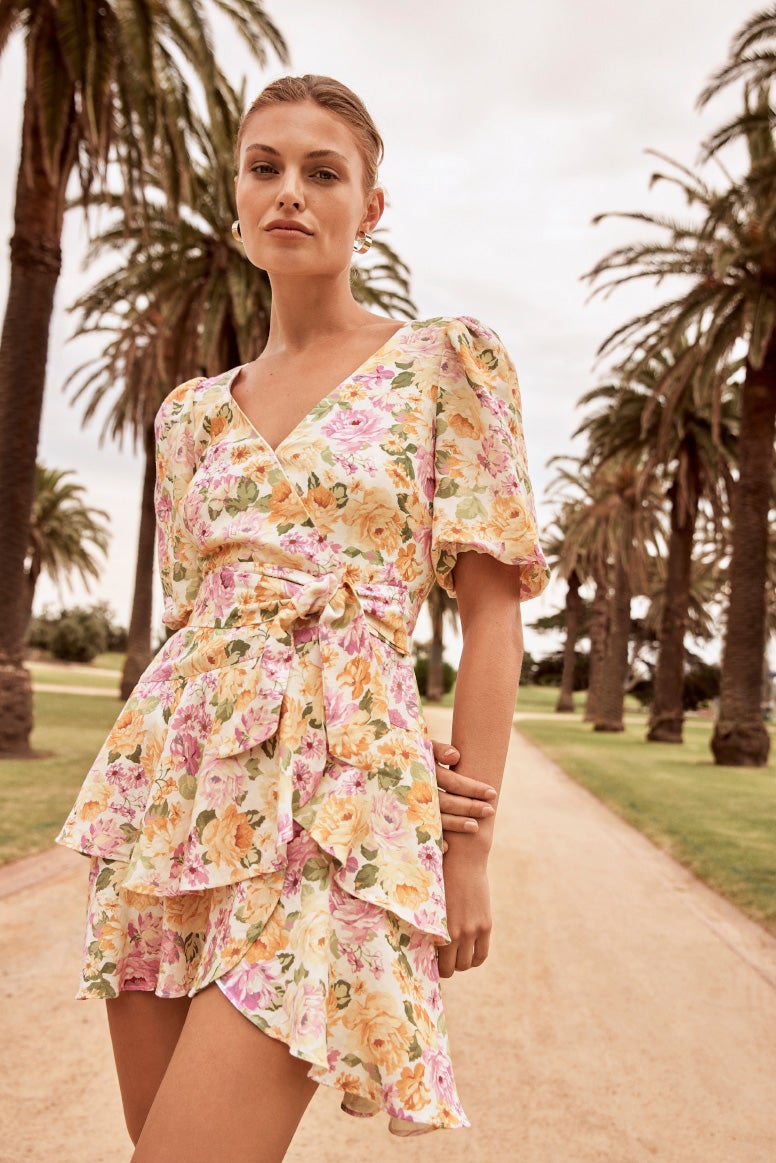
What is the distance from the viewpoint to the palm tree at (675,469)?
2477 cm

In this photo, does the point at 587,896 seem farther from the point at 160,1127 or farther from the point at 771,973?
the point at 160,1127

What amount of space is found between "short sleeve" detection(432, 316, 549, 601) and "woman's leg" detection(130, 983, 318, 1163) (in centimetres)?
78

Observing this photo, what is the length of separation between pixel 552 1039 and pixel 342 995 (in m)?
3.29

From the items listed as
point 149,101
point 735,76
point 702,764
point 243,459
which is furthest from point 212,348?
point 243,459

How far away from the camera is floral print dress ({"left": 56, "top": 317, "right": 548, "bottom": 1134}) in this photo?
5.03 ft

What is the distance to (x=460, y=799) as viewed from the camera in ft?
5.53

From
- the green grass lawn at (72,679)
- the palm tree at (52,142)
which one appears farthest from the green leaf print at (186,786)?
the green grass lawn at (72,679)

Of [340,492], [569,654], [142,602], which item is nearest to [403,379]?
[340,492]

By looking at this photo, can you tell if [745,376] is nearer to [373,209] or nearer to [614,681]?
[614,681]

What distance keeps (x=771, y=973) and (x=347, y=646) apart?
4836 mm

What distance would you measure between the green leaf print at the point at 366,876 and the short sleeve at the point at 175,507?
640 millimetres

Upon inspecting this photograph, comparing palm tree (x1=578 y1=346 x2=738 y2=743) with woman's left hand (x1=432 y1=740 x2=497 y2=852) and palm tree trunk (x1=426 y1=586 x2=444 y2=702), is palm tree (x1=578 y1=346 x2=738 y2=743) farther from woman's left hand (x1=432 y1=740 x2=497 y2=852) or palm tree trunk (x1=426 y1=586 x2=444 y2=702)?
woman's left hand (x1=432 y1=740 x2=497 y2=852)

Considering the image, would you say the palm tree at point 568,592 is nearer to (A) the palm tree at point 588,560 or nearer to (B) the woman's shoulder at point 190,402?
(A) the palm tree at point 588,560

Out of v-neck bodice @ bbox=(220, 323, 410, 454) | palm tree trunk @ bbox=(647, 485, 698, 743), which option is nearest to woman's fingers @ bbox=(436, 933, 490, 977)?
v-neck bodice @ bbox=(220, 323, 410, 454)
